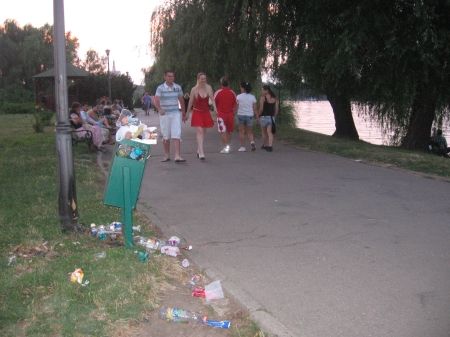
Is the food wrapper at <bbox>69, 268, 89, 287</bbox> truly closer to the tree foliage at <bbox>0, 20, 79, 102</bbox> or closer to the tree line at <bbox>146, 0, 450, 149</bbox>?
the tree line at <bbox>146, 0, 450, 149</bbox>

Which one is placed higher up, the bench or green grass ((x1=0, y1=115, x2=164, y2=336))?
the bench

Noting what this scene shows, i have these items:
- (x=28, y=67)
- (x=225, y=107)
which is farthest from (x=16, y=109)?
(x=225, y=107)

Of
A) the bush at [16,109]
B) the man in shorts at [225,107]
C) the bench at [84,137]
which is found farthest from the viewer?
the bush at [16,109]

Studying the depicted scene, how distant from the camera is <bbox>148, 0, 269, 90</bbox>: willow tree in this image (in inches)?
539

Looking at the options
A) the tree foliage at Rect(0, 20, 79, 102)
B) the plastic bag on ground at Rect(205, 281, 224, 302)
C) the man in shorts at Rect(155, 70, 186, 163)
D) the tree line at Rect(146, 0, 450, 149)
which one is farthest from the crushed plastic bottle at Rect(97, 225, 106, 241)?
the tree foliage at Rect(0, 20, 79, 102)

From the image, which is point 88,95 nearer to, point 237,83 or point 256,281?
point 237,83

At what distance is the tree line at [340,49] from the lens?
36.5 ft

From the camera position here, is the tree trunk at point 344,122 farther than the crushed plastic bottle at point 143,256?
Yes

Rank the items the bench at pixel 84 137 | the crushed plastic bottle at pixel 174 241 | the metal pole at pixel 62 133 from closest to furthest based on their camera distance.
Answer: the metal pole at pixel 62 133, the crushed plastic bottle at pixel 174 241, the bench at pixel 84 137

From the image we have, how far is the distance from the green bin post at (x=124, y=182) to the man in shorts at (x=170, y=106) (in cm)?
526

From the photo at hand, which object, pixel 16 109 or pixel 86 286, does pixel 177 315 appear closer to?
pixel 86 286

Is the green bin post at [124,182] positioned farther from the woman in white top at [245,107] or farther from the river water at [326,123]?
the river water at [326,123]

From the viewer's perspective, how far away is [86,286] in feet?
Answer: 13.5

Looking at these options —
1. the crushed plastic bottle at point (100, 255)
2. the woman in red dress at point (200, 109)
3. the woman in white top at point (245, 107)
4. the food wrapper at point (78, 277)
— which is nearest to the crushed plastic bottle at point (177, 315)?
the food wrapper at point (78, 277)
